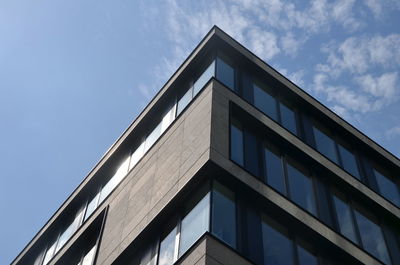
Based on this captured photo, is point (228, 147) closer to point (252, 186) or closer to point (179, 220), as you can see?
point (252, 186)

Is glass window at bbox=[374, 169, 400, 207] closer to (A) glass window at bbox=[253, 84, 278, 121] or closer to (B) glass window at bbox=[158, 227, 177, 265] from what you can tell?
(A) glass window at bbox=[253, 84, 278, 121]

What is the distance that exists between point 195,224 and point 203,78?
30.7ft

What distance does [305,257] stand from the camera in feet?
71.5

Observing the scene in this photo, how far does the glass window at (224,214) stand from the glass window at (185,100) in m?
7.12

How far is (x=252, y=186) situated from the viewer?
21.5m

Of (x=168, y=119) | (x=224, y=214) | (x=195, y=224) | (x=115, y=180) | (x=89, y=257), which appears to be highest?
(x=168, y=119)

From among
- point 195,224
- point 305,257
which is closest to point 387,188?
point 305,257

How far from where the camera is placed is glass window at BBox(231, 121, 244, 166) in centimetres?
2264

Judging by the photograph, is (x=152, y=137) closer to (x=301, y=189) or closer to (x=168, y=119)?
(x=168, y=119)

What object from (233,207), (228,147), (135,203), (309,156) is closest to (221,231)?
(233,207)

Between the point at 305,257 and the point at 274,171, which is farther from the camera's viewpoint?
the point at 274,171

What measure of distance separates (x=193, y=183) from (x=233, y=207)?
168 centimetres

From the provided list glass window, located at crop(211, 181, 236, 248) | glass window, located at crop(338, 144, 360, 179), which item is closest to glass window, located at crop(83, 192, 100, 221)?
glass window, located at crop(211, 181, 236, 248)

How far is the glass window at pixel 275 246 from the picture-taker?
66.8 feet
